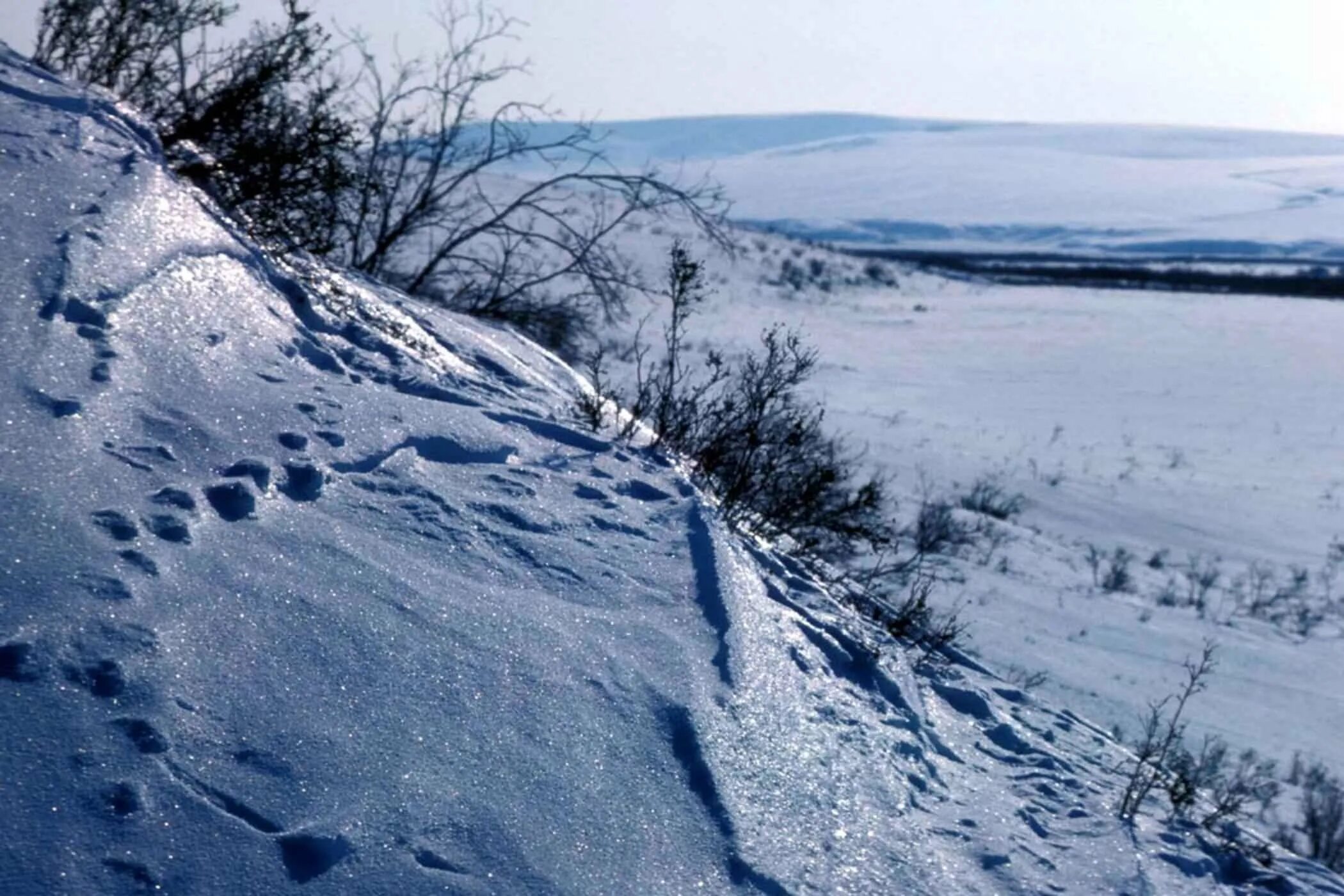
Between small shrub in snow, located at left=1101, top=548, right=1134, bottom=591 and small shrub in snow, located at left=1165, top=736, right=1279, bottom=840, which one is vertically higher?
small shrub in snow, located at left=1165, top=736, right=1279, bottom=840

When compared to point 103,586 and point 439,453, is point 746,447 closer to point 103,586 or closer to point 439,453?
point 439,453

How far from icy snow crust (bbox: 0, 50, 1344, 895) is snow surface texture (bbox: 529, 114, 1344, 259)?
43996mm

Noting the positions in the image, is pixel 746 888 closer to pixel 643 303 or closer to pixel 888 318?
pixel 643 303

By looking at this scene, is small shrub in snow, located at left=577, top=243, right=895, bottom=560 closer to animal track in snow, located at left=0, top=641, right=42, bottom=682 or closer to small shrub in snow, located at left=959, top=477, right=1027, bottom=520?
animal track in snow, located at left=0, top=641, right=42, bottom=682

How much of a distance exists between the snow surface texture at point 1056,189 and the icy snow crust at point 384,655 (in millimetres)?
43996

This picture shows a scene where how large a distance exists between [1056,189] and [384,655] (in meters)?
106

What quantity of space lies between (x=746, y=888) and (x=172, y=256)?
2832 mm

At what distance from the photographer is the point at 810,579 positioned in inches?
200

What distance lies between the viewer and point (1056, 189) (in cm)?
10388

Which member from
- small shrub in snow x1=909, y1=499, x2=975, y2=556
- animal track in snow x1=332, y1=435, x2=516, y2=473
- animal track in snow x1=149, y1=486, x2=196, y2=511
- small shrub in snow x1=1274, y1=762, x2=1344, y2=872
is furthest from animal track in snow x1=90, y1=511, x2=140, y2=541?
small shrub in snow x1=909, y1=499, x2=975, y2=556

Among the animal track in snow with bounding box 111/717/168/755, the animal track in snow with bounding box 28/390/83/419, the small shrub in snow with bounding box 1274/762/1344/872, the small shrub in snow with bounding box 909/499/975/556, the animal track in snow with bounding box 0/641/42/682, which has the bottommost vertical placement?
the small shrub in snow with bounding box 1274/762/1344/872

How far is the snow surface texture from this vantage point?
261 ft

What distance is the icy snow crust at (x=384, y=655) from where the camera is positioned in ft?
8.63

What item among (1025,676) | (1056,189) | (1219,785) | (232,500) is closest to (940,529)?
(1025,676)
